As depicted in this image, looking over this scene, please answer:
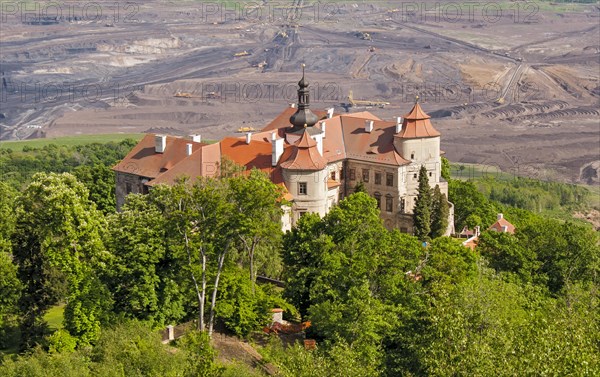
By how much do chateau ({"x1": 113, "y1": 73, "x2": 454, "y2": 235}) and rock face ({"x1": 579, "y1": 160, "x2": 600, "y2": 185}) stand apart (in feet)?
223

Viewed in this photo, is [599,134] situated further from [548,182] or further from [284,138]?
[284,138]

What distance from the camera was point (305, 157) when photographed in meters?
72.8

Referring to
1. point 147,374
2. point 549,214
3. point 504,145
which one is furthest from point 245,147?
point 504,145

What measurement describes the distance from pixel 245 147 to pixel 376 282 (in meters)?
23.3

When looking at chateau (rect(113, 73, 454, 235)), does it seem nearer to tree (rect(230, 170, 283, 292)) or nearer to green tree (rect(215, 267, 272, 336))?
tree (rect(230, 170, 283, 292))

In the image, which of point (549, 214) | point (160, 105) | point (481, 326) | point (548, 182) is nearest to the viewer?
point (481, 326)

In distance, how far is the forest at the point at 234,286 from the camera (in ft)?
153

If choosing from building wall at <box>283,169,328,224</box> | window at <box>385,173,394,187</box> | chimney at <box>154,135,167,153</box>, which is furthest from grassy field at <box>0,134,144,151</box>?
building wall at <box>283,169,328,224</box>

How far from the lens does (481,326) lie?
44.2m

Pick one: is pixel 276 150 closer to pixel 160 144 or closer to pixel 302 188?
pixel 302 188

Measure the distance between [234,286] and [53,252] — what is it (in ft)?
29.2

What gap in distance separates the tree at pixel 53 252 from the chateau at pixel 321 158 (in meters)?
19.2

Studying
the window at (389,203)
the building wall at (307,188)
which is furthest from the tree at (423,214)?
the building wall at (307,188)

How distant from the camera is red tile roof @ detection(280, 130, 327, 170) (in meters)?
72.4
